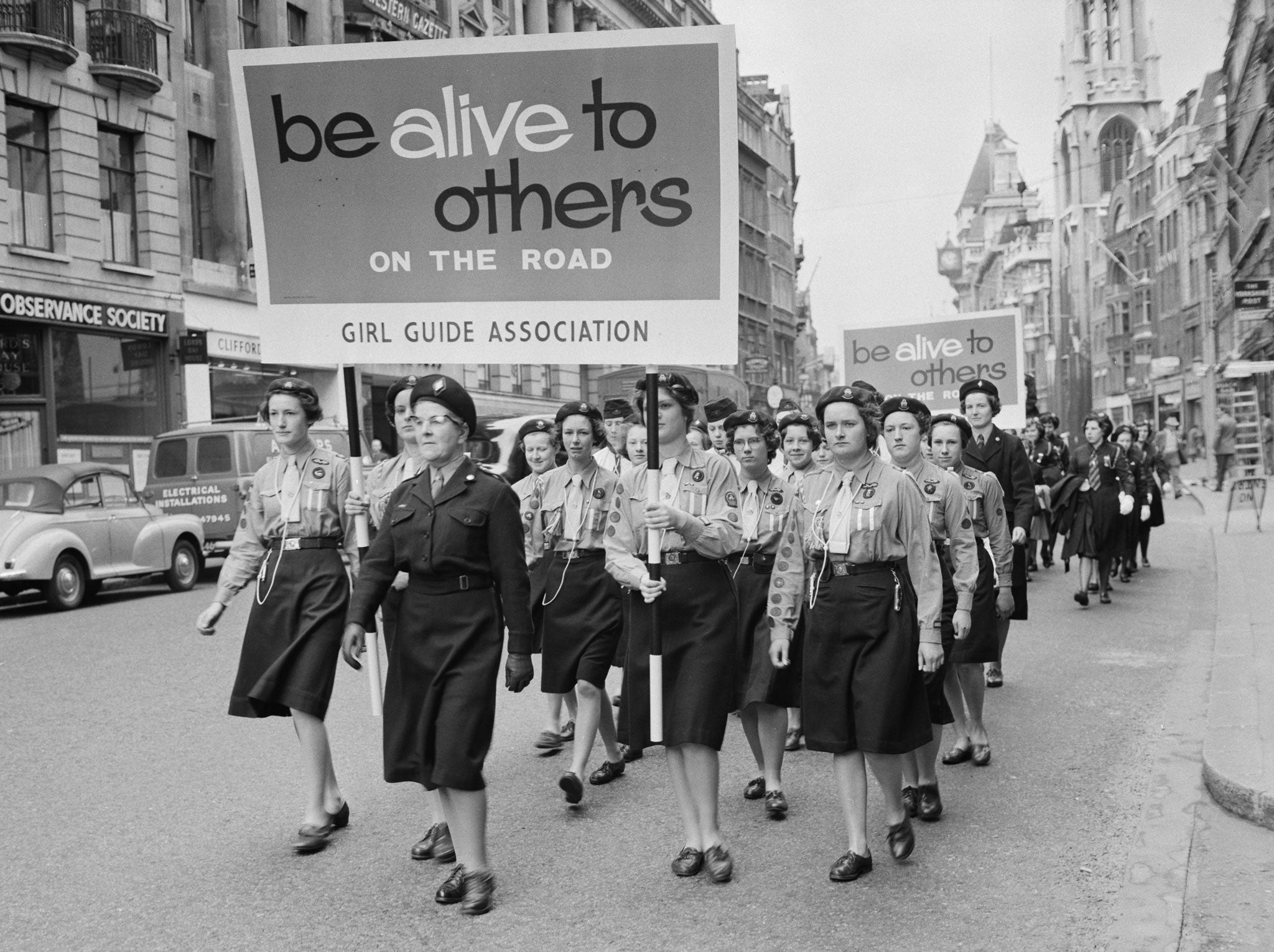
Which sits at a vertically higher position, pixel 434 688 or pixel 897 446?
pixel 897 446

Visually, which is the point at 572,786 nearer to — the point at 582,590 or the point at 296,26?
the point at 582,590

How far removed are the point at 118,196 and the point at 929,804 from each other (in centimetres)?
2366

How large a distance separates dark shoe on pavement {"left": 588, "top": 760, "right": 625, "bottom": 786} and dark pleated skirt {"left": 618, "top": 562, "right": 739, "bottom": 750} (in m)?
1.39

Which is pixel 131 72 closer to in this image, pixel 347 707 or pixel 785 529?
pixel 347 707

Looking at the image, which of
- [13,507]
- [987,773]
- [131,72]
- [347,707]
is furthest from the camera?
[131,72]

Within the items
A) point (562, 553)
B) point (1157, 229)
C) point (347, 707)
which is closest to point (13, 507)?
point (347, 707)

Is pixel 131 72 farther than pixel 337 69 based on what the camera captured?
Yes

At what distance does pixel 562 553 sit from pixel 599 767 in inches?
43.0

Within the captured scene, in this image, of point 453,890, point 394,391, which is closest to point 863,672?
point 453,890

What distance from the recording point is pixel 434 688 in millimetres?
4918

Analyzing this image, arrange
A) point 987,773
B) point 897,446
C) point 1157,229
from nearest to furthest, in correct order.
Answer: point 897,446
point 987,773
point 1157,229

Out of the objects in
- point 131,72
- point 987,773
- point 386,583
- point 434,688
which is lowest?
point 987,773

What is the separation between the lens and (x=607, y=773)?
685 cm

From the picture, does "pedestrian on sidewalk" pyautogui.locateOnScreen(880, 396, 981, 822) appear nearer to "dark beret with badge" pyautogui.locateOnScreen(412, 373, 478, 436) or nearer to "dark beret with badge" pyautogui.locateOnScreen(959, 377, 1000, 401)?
"dark beret with badge" pyautogui.locateOnScreen(412, 373, 478, 436)
